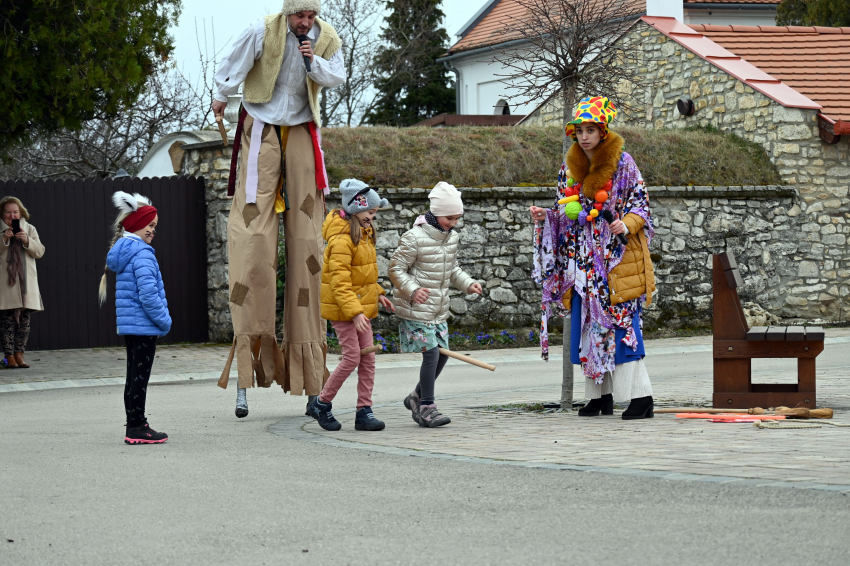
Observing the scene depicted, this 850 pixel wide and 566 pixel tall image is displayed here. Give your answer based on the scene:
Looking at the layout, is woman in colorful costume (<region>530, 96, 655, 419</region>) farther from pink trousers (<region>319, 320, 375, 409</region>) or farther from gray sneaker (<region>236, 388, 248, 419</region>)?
gray sneaker (<region>236, 388, 248, 419</region>)

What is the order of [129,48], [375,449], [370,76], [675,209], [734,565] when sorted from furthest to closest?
[370,76], [675,209], [129,48], [375,449], [734,565]

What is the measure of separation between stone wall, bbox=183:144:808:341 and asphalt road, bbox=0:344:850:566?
8.89 metres

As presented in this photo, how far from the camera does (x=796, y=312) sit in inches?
703

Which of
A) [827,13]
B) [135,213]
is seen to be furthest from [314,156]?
[827,13]

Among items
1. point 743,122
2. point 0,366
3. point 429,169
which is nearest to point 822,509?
point 0,366

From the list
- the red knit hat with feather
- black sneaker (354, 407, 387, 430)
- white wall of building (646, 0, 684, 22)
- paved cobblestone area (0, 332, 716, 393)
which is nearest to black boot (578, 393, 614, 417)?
black sneaker (354, 407, 387, 430)

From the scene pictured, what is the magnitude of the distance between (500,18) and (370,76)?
7.38 metres

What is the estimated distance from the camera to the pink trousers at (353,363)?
710 centimetres

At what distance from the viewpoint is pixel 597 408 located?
307 inches

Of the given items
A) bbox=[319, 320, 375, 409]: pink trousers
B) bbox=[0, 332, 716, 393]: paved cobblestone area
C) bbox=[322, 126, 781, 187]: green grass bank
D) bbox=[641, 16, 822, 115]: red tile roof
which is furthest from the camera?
bbox=[641, 16, 822, 115]: red tile roof

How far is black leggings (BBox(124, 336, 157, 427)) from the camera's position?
680 centimetres

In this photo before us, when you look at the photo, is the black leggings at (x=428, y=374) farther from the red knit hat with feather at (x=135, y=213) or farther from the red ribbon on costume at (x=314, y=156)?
the red knit hat with feather at (x=135, y=213)

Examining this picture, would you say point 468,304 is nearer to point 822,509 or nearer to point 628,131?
point 628,131

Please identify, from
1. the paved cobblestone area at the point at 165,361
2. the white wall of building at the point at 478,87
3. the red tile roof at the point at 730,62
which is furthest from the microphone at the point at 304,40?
the white wall of building at the point at 478,87
